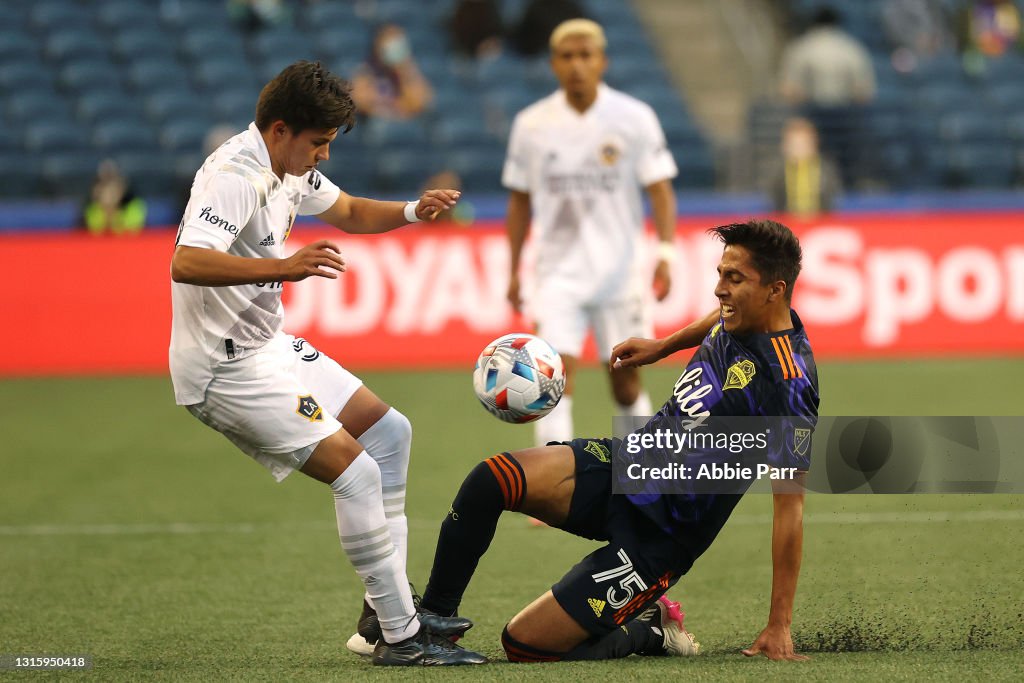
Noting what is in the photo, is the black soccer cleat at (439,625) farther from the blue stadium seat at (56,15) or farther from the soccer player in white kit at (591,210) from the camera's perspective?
the blue stadium seat at (56,15)

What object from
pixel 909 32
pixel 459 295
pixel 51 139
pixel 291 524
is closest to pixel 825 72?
pixel 909 32

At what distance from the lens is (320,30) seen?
1769cm

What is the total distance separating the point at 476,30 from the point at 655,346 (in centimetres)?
1291

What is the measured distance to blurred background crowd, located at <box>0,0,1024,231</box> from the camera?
51.5ft

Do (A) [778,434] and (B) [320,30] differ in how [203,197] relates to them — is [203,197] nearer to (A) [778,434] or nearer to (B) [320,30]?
(A) [778,434]

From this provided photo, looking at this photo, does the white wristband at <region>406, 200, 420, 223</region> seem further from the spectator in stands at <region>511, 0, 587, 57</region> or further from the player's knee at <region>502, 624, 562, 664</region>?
the spectator in stands at <region>511, 0, 587, 57</region>

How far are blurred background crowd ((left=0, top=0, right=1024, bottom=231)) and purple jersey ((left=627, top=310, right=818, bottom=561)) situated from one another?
991 cm

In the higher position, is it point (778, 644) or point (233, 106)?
point (233, 106)

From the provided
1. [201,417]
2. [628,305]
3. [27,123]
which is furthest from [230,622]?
[27,123]

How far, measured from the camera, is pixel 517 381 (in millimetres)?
5102

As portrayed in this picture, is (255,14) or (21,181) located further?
(255,14)

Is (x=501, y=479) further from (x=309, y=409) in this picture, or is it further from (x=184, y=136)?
(x=184, y=136)

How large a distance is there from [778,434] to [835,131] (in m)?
12.7

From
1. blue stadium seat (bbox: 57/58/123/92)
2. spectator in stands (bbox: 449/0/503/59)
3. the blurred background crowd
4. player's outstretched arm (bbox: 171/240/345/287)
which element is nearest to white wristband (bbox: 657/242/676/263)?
player's outstretched arm (bbox: 171/240/345/287)
